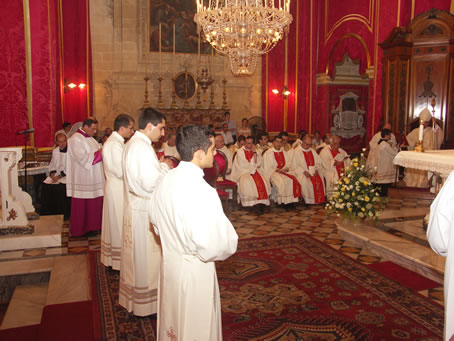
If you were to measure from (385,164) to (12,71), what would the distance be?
29.0ft

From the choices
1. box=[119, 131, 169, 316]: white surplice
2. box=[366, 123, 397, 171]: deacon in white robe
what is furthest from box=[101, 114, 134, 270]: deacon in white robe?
box=[366, 123, 397, 171]: deacon in white robe

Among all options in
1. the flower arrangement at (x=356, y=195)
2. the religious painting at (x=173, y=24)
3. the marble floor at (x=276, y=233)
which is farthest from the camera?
the religious painting at (x=173, y=24)

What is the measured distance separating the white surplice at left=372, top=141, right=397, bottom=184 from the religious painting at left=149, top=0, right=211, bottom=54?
Result: 7962mm

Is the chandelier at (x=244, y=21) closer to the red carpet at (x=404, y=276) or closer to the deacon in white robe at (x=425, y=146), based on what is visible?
the deacon in white robe at (x=425, y=146)

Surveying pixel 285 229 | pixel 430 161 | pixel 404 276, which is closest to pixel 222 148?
pixel 285 229

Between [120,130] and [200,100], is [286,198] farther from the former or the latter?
[200,100]

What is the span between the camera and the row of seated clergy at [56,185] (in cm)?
775

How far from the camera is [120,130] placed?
5074 millimetres

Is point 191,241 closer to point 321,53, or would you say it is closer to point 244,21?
point 244,21

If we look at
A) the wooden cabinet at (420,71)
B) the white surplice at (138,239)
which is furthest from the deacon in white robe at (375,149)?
the white surplice at (138,239)

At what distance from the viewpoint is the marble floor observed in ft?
17.4

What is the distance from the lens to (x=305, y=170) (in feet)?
30.8

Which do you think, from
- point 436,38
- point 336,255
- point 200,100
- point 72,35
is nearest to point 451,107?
point 436,38

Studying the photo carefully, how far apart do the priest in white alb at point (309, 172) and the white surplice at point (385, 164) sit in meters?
1.97
